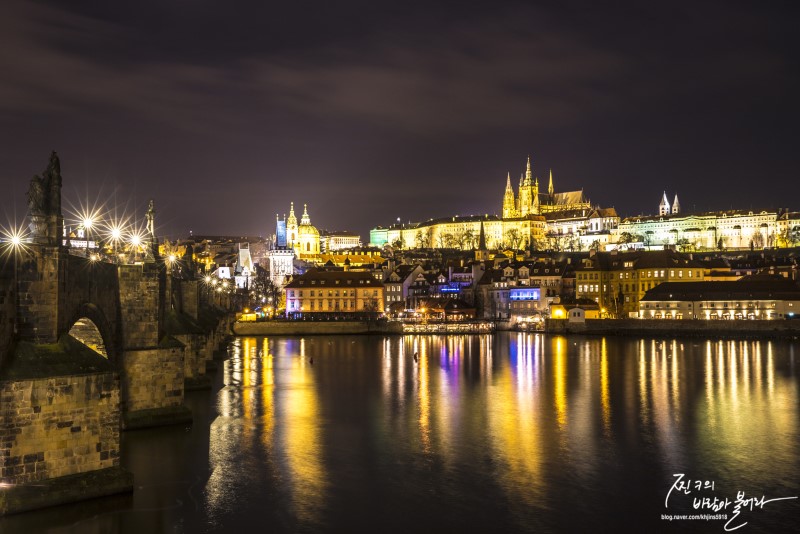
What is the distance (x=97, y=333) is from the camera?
64.0ft

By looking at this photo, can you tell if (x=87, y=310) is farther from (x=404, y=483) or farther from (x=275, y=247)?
(x=275, y=247)

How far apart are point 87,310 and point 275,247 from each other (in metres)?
157

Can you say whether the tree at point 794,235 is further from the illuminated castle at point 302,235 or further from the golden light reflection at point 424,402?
the golden light reflection at point 424,402

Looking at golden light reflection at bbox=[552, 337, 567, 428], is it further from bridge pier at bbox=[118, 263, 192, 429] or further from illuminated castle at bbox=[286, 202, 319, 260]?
→ illuminated castle at bbox=[286, 202, 319, 260]

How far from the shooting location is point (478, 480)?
Result: 18.3 meters

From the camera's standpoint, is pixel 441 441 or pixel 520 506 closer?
pixel 520 506

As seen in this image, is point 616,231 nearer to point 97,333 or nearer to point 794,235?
point 794,235

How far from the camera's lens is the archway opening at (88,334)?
63.0ft

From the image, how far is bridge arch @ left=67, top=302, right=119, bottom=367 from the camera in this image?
18.6m

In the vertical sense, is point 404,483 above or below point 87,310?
below

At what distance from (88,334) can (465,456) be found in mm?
9505

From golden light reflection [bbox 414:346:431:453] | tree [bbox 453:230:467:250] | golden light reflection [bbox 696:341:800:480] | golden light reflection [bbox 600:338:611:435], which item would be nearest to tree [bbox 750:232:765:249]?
tree [bbox 453:230:467:250]

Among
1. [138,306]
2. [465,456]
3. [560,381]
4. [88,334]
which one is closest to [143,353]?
[138,306]

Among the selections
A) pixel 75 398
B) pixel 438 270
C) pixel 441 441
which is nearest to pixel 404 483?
pixel 441 441
